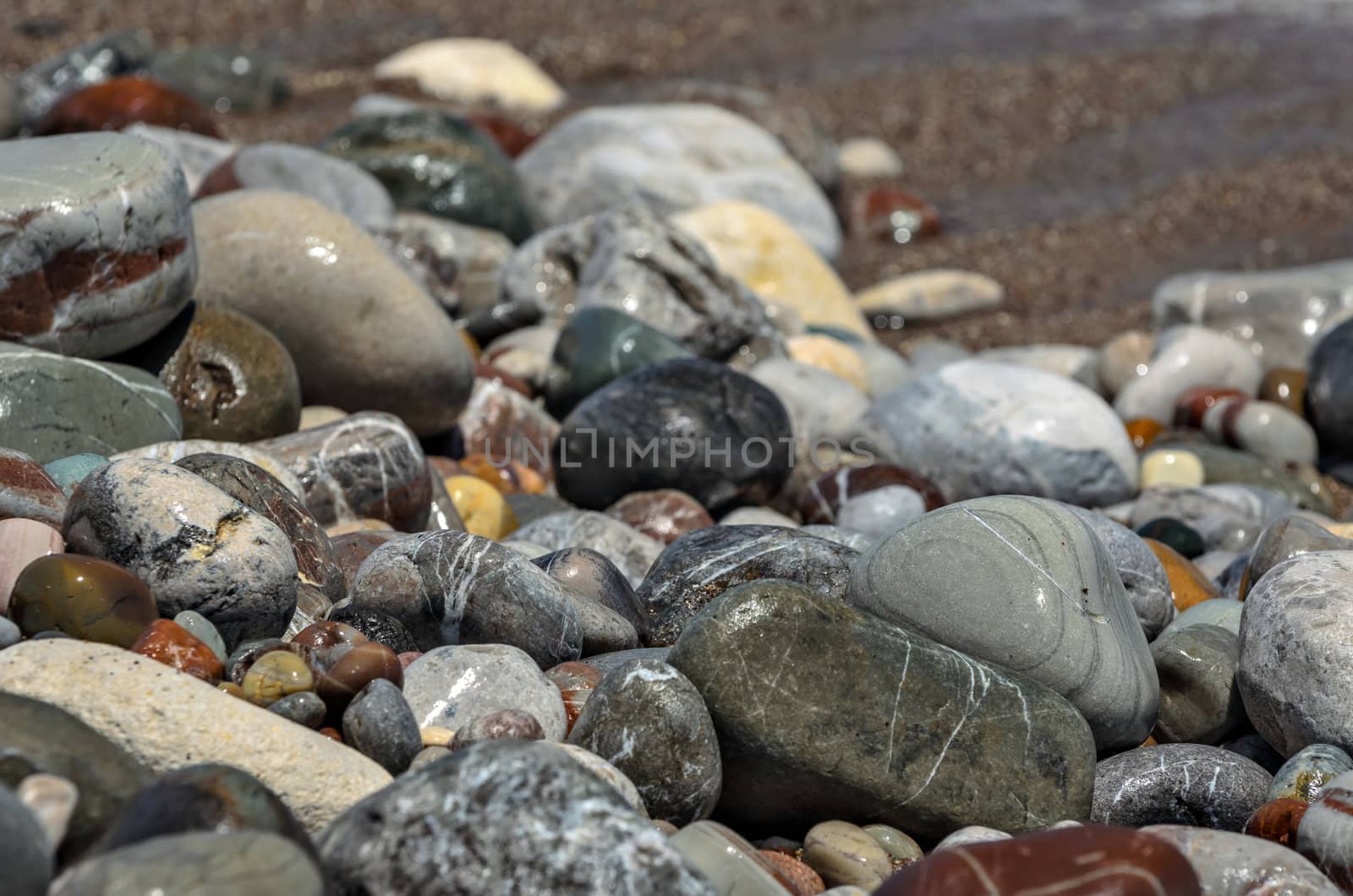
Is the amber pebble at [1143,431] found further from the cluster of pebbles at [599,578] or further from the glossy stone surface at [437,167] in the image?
the glossy stone surface at [437,167]

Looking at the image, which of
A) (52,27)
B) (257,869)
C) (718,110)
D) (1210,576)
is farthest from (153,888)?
(52,27)

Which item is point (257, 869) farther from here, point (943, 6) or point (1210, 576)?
point (943, 6)

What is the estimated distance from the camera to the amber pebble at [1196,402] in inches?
315

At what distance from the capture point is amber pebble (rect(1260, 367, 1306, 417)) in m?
8.20

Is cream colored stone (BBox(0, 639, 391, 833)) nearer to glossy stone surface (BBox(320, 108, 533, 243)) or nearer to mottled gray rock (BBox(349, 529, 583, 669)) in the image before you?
mottled gray rock (BBox(349, 529, 583, 669))

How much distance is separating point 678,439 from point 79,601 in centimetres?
317

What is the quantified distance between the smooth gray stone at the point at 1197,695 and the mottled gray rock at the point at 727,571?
0.99 meters

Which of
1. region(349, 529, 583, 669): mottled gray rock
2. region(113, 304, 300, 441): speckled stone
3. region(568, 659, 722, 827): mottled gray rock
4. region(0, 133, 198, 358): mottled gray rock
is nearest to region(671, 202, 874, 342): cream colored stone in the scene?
region(113, 304, 300, 441): speckled stone

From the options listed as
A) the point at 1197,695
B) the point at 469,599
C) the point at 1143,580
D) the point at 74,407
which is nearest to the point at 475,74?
the point at 74,407

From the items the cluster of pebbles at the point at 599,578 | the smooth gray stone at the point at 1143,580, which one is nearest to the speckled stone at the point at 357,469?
the cluster of pebbles at the point at 599,578

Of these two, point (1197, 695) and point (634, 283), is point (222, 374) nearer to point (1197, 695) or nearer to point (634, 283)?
point (634, 283)

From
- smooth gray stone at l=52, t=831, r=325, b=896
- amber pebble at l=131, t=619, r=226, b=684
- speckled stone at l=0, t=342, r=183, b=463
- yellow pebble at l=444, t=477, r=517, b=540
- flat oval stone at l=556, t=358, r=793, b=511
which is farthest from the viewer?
flat oval stone at l=556, t=358, r=793, b=511

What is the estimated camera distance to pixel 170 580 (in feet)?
11.7

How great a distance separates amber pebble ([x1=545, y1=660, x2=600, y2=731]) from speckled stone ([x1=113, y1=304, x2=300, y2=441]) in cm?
217
